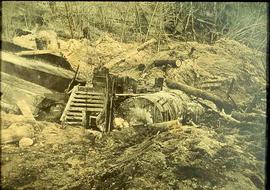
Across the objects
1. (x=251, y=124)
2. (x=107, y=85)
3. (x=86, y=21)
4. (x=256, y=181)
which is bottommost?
(x=256, y=181)

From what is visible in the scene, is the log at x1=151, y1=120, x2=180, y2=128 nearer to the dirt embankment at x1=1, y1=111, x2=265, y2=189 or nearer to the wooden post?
the dirt embankment at x1=1, y1=111, x2=265, y2=189

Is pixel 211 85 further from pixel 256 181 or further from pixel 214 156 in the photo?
pixel 256 181

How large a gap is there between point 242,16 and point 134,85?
97 cm

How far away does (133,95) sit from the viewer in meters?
3.13

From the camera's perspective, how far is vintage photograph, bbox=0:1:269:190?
2.96 metres

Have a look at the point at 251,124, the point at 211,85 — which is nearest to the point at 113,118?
the point at 211,85

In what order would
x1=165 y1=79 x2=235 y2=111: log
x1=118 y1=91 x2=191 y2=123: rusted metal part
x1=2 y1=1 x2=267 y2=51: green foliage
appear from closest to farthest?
x1=2 y1=1 x2=267 y2=51: green foliage < x1=118 y1=91 x2=191 y2=123: rusted metal part < x1=165 y1=79 x2=235 y2=111: log

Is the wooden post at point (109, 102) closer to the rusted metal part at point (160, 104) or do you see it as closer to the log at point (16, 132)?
the rusted metal part at point (160, 104)

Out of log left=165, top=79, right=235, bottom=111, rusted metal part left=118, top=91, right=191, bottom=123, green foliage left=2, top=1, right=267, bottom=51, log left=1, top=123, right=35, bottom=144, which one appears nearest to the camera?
log left=1, top=123, right=35, bottom=144

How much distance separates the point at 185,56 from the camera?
3271 millimetres

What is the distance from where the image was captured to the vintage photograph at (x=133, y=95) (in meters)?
2.96

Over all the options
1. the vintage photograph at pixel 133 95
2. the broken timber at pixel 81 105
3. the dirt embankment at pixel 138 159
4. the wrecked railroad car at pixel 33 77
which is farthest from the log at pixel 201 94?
the wrecked railroad car at pixel 33 77

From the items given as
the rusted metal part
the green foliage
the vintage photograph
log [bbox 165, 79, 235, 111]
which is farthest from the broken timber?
log [bbox 165, 79, 235, 111]

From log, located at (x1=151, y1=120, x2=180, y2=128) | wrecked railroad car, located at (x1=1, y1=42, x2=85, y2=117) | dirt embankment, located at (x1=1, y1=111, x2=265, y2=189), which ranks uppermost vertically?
wrecked railroad car, located at (x1=1, y1=42, x2=85, y2=117)
